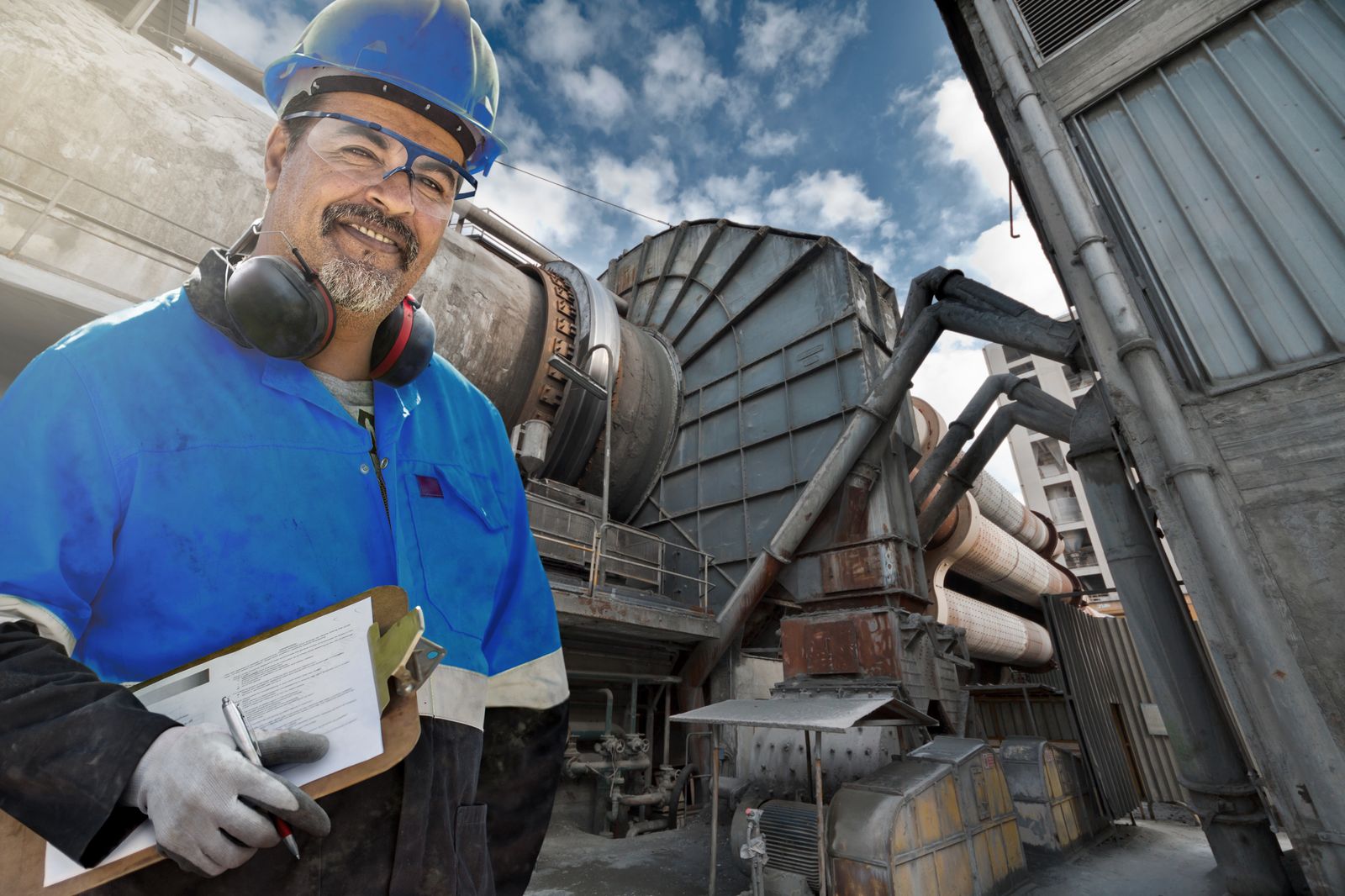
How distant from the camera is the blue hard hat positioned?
56.3 inches

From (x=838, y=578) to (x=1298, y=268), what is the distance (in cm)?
644

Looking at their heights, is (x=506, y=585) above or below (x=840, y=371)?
below

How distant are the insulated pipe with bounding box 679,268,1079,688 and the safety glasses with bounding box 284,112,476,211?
8095mm

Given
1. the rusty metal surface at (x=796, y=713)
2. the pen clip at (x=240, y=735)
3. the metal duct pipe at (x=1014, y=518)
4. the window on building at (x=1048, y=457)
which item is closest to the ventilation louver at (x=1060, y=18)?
the rusty metal surface at (x=796, y=713)

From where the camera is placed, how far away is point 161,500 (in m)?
1.00

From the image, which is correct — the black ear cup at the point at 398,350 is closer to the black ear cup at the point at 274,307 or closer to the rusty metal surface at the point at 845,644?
the black ear cup at the point at 274,307

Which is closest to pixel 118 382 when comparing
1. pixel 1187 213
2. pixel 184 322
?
pixel 184 322

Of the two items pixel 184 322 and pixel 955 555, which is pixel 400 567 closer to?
pixel 184 322

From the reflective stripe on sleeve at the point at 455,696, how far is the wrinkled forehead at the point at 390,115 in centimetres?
129

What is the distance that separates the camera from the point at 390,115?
1.42 meters

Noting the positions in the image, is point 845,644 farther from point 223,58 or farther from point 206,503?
point 223,58

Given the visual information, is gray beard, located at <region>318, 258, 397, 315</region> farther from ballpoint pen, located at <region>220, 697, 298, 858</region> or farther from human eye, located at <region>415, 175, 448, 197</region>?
ballpoint pen, located at <region>220, 697, 298, 858</region>

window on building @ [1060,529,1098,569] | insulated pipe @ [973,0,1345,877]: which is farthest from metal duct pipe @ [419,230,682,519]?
window on building @ [1060,529,1098,569]

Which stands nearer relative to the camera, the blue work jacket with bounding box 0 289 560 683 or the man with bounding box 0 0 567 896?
the man with bounding box 0 0 567 896
